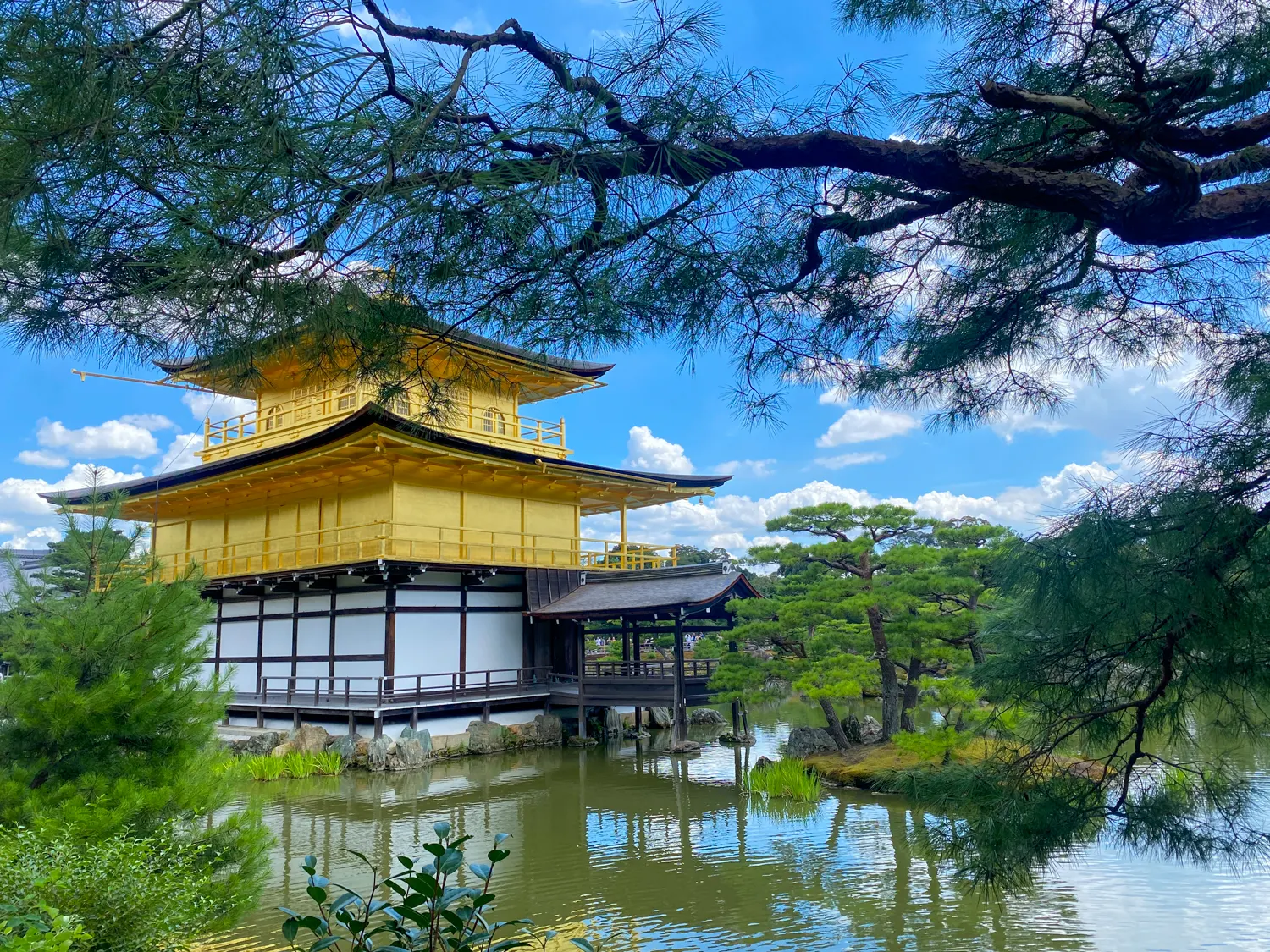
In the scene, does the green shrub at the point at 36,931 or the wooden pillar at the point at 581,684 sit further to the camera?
the wooden pillar at the point at 581,684

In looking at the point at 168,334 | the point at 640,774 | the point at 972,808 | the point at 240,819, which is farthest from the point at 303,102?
the point at 640,774

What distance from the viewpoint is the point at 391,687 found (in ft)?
42.2

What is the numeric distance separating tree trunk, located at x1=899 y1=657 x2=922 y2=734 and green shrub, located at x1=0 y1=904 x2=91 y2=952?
957cm

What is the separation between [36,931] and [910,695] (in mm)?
10325

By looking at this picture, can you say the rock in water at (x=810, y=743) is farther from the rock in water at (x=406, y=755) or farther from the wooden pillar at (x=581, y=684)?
the rock in water at (x=406, y=755)

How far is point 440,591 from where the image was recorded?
14.0 meters

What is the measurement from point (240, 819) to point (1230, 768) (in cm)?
442

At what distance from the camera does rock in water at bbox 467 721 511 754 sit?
1315 cm

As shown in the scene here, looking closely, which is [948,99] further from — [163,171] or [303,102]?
[163,171]

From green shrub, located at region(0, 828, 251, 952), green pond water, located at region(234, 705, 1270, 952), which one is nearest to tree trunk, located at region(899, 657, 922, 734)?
green pond water, located at region(234, 705, 1270, 952)

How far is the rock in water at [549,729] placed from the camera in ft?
46.2

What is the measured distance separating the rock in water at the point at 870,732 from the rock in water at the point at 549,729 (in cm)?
505

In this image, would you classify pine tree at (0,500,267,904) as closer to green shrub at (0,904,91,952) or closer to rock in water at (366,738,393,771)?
green shrub at (0,904,91,952)

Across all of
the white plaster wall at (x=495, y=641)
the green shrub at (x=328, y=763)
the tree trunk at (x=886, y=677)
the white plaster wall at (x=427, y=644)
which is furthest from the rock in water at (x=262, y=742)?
the tree trunk at (x=886, y=677)
